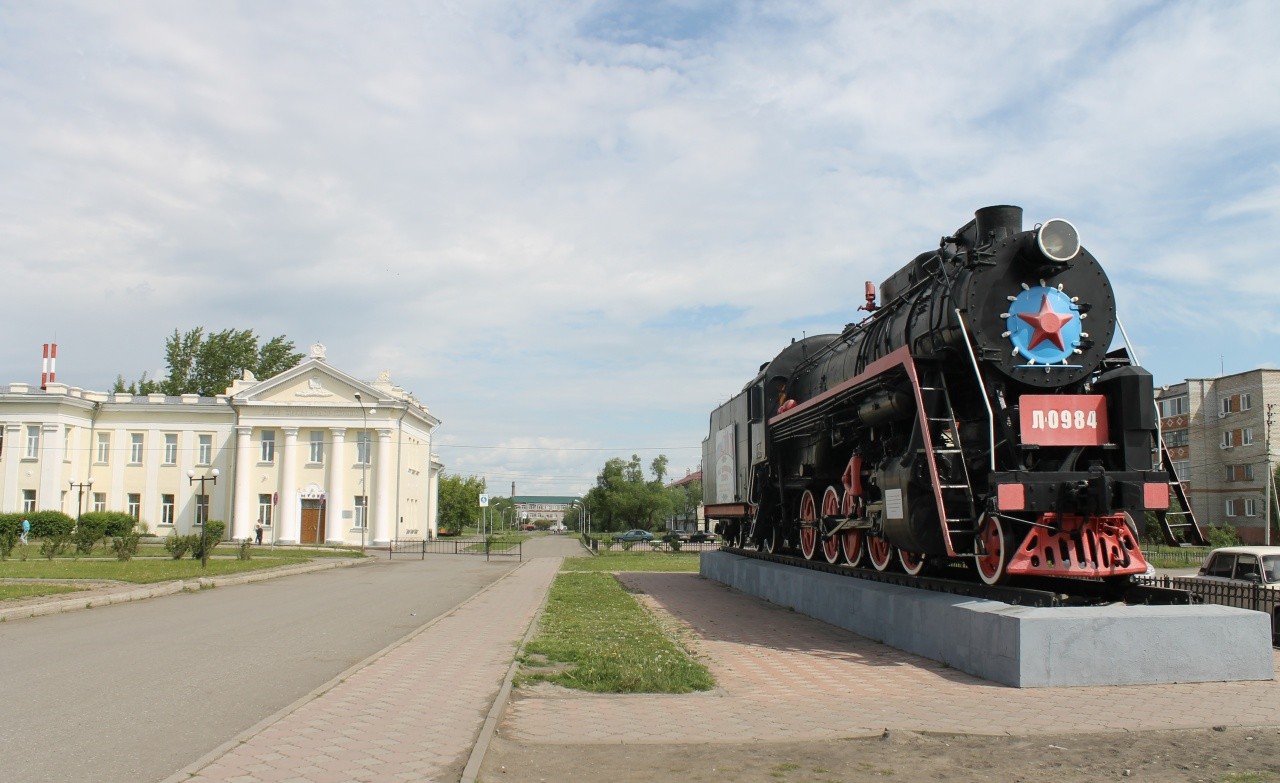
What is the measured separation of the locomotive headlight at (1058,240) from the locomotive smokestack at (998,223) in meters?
0.51

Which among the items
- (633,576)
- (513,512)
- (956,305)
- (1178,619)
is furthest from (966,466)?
(513,512)

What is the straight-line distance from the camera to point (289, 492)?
50.3m

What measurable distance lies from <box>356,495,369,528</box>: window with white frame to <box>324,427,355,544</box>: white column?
2.14ft

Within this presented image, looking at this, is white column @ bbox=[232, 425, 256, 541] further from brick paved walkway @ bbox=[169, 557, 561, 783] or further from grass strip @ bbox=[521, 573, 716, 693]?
brick paved walkway @ bbox=[169, 557, 561, 783]

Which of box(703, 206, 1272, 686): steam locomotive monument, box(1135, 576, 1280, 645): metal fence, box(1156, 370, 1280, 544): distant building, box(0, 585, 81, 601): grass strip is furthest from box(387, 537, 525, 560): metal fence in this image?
box(1156, 370, 1280, 544): distant building

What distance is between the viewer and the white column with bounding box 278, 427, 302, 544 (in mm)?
50250

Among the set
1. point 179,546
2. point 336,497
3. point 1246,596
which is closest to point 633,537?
point 336,497

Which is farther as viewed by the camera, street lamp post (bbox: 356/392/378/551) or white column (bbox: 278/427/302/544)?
white column (bbox: 278/427/302/544)

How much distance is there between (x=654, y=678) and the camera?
809cm

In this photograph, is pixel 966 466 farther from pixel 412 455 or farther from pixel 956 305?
pixel 412 455

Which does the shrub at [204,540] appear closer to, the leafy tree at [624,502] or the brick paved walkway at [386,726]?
the brick paved walkway at [386,726]

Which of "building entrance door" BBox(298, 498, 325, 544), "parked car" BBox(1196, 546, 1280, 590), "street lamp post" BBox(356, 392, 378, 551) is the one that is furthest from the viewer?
"building entrance door" BBox(298, 498, 325, 544)

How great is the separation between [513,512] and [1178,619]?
135 metres

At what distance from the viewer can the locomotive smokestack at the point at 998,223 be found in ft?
31.8
